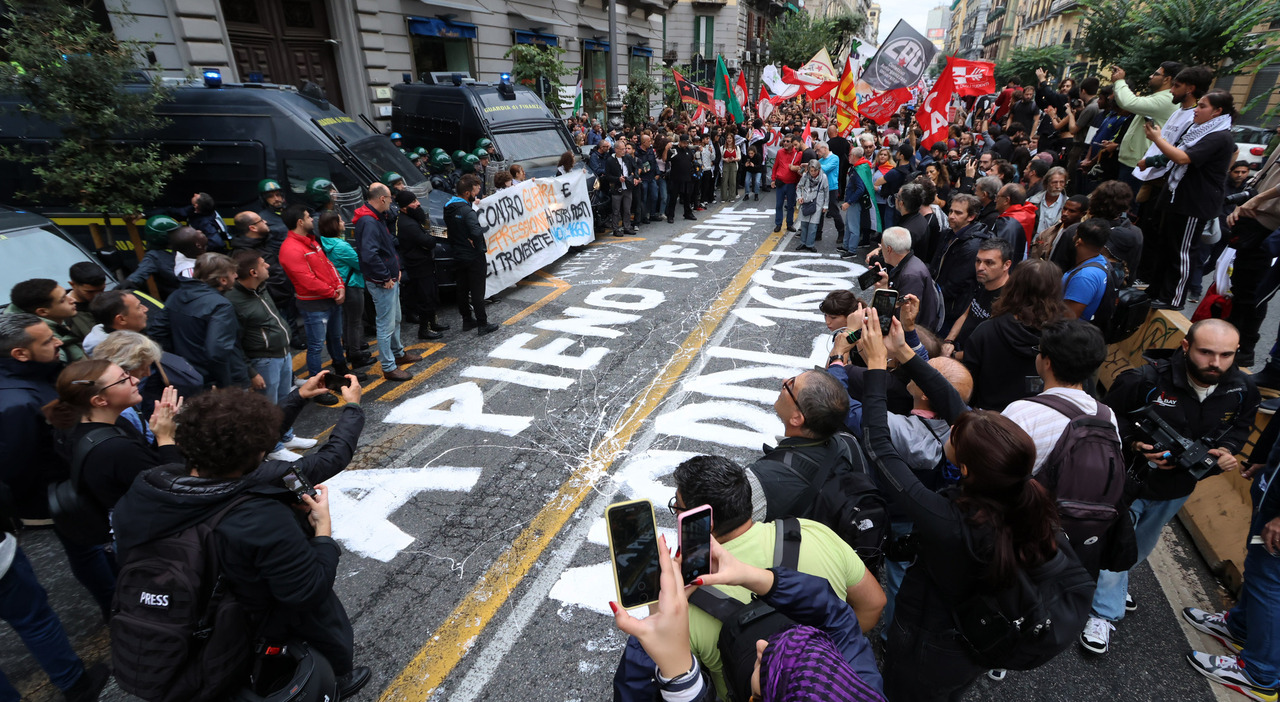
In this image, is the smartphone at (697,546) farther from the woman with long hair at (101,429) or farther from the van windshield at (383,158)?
the van windshield at (383,158)

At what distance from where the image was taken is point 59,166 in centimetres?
689

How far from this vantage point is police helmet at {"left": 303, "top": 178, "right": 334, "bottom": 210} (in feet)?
22.6

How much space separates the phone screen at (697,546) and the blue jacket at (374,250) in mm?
5161

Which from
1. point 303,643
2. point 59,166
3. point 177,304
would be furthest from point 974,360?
point 59,166

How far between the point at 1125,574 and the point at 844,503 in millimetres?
1764

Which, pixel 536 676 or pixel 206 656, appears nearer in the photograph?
pixel 206 656

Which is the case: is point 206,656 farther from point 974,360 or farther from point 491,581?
point 974,360

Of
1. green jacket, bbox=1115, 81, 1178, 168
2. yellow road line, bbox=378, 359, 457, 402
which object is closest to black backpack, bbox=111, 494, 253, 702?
yellow road line, bbox=378, 359, 457, 402

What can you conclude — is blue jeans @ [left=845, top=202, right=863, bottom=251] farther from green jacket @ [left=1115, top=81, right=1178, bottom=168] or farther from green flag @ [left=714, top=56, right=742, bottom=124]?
green flag @ [left=714, top=56, right=742, bottom=124]

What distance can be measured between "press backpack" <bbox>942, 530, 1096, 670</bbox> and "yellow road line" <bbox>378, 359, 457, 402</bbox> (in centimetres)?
511

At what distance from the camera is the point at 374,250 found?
586 cm

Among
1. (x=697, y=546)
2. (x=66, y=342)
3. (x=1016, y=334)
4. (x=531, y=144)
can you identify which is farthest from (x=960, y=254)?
(x=531, y=144)

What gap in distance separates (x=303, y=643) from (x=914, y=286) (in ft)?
14.7

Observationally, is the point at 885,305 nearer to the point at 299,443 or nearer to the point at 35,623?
the point at 35,623
